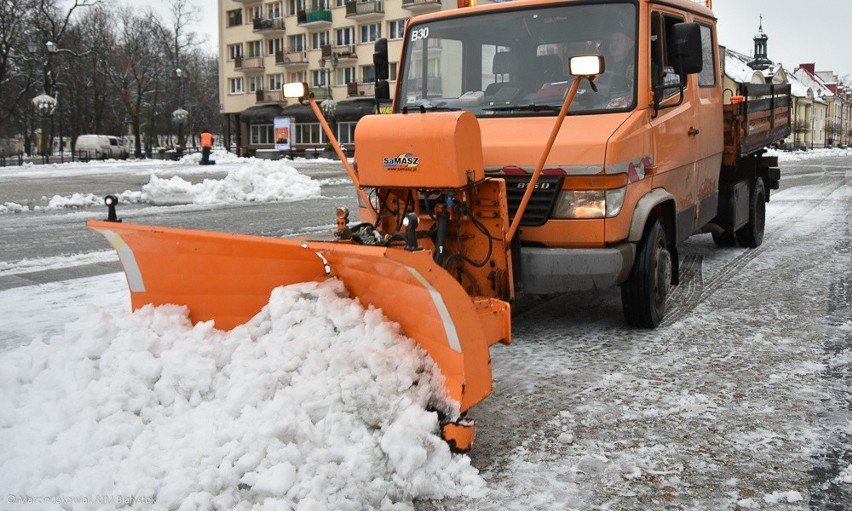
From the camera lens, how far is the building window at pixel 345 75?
192ft

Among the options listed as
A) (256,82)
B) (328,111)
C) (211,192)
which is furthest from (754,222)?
(256,82)

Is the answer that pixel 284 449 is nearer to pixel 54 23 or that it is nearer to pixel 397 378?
pixel 397 378

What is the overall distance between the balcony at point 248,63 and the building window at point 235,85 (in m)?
1.13

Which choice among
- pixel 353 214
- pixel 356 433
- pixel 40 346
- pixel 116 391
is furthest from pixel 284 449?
pixel 353 214

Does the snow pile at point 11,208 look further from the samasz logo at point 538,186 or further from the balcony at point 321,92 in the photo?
the balcony at point 321,92

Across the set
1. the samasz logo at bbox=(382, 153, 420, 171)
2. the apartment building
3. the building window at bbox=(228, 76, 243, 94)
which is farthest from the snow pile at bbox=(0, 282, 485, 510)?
the building window at bbox=(228, 76, 243, 94)

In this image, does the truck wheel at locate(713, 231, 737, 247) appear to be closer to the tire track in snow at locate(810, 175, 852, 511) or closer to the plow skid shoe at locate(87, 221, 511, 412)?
the tire track in snow at locate(810, 175, 852, 511)

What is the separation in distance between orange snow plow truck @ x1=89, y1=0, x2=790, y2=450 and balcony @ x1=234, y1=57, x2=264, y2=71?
60.7 metres

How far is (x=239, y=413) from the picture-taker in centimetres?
329

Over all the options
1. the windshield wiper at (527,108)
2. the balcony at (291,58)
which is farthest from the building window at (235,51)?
the windshield wiper at (527,108)

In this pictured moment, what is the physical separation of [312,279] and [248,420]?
90 cm

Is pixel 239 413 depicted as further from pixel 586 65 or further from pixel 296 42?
pixel 296 42

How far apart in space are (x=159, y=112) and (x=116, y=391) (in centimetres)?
7151

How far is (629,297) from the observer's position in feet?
18.2
